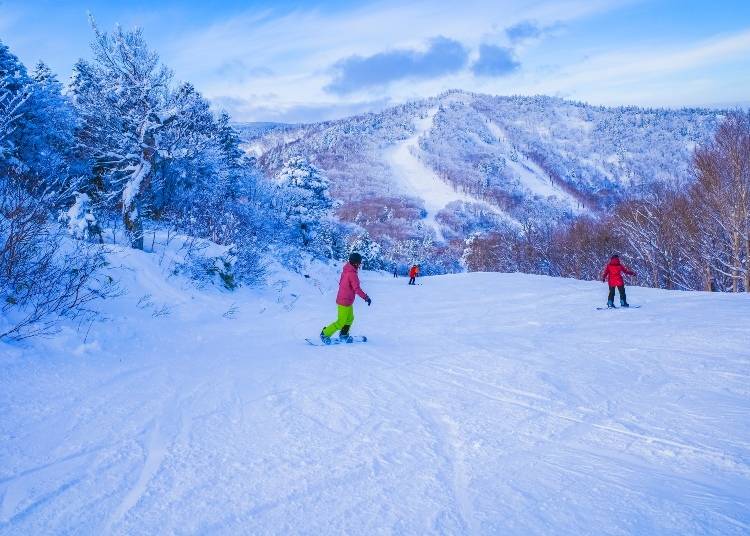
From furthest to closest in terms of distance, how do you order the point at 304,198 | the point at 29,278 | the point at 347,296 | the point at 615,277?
the point at 304,198 < the point at 615,277 < the point at 347,296 < the point at 29,278

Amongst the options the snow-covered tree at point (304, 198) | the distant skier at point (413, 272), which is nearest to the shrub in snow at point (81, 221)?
the distant skier at point (413, 272)

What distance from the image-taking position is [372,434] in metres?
4.12

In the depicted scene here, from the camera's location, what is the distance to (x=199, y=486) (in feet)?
10.4

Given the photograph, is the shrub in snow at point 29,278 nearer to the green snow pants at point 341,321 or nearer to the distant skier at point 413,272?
the green snow pants at point 341,321

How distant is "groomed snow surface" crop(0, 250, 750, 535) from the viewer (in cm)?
286

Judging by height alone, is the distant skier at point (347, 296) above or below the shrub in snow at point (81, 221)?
below

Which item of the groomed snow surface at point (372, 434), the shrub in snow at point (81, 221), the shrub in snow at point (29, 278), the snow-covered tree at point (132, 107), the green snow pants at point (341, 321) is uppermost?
the snow-covered tree at point (132, 107)

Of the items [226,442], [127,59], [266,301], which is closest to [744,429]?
[226,442]

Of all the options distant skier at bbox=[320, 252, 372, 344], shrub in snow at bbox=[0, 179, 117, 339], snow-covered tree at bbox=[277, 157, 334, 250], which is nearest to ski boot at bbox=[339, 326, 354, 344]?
distant skier at bbox=[320, 252, 372, 344]

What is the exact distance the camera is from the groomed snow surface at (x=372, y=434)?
2.86 metres

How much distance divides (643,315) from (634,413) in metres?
8.09

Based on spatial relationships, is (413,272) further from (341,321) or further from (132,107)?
(341,321)

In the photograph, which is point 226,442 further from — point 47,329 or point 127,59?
point 127,59

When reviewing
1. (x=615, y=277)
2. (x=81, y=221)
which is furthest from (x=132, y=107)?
(x=615, y=277)
